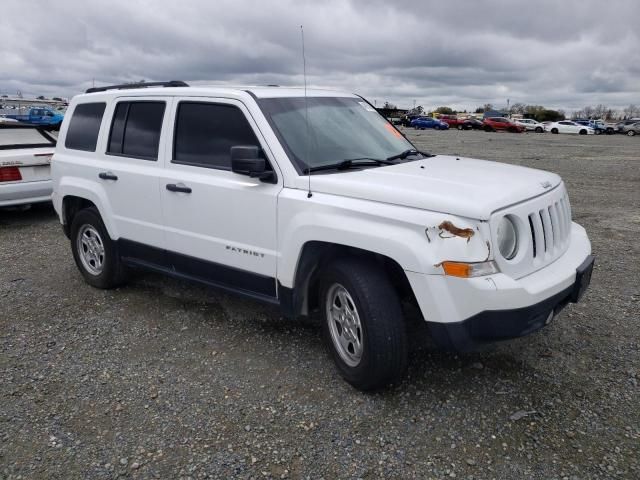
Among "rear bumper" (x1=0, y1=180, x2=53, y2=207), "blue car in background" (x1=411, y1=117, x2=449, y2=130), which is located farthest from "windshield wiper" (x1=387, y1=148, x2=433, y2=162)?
"blue car in background" (x1=411, y1=117, x2=449, y2=130)

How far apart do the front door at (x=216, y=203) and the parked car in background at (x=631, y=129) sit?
1989 inches

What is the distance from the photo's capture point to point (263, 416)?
329 centimetres

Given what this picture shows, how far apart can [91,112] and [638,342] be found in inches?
206

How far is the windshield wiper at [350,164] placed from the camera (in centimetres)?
368

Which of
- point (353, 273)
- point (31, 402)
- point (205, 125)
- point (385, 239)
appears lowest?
point (31, 402)

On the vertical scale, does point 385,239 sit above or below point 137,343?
above

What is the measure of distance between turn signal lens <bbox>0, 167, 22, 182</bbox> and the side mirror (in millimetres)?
5658

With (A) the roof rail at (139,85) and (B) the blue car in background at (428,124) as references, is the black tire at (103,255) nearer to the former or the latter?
(A) the roof rail at (139,85)

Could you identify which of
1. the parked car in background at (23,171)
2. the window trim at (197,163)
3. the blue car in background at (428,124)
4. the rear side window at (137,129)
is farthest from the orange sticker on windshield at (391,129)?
the blue car in background at (428,124)

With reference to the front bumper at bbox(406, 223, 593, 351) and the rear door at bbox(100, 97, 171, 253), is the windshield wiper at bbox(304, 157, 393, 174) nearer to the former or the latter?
the front bumper at bbox(406, 223, 593, 351)

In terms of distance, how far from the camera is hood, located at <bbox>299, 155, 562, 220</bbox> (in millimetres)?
2982

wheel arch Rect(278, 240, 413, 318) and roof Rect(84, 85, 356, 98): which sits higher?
roof Rect(84, 85, 356, 98)

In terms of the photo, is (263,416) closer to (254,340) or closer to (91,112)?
(254,340)

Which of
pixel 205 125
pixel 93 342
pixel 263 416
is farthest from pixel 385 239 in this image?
pixel 93 342
